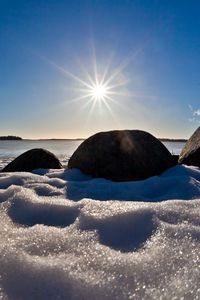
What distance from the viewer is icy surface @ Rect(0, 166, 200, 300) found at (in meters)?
1.18

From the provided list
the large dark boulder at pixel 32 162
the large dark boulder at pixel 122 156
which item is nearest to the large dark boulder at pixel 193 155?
the large dark boulder at pixel 122 156

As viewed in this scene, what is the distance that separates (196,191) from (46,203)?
54.0 inches

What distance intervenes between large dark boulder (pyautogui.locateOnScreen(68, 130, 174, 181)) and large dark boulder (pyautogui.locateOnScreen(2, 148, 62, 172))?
1017 millimetres

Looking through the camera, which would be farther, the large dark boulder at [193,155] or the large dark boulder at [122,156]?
the large dark boulder at [193,155]

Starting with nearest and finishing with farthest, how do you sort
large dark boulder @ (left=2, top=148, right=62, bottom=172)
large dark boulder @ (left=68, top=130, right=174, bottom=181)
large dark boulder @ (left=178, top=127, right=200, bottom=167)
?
1. large dark boulder @ (left=68, top=130, right=174, bottom=181)
2. large dark boulder @ (left=178, top=127, right=200, bottom=167)
3. large dark boulder @ (left=2, top=148, right=62, bottom=172)

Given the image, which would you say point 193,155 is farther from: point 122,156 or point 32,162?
point 32,162

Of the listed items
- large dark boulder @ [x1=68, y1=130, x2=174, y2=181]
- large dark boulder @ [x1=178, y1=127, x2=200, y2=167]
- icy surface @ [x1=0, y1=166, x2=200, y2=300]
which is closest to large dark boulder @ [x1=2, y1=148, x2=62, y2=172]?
large dark boulder @ [x1=68, y1=130, x2=174, y2=181]

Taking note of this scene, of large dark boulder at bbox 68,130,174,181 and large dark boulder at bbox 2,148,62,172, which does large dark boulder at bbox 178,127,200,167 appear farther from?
large dark boulder at bbox 2,148,62,172

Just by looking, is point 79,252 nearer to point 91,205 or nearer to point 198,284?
point 198,284

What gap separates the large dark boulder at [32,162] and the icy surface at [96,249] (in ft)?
9.66

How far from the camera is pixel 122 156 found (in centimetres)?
445

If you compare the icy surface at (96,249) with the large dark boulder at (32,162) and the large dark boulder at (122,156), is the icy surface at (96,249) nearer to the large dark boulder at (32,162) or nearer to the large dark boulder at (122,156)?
the large dark boulder at (122,156)

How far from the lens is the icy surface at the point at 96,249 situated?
118 cm

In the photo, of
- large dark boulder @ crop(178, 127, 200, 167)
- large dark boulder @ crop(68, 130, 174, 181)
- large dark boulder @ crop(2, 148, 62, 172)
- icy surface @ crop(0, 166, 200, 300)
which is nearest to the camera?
icy surface @ crop(0, 166, 200, 300)
